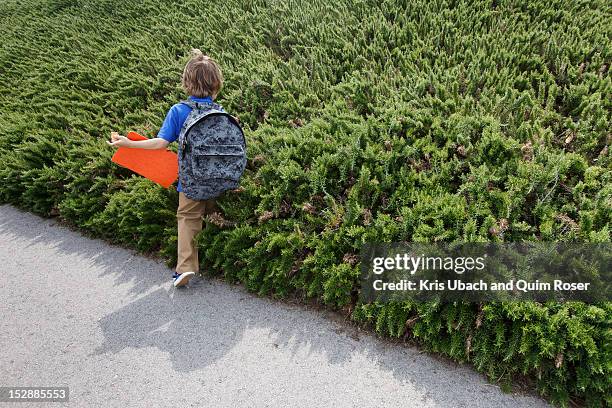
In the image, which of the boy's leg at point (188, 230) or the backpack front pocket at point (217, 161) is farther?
the boy's leg at point (188, 230)

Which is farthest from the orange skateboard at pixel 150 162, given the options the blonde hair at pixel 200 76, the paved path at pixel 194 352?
the paved path at pixel 194 352

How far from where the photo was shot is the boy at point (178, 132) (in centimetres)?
367

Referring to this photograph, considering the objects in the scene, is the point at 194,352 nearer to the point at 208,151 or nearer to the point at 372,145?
the point at 208,151

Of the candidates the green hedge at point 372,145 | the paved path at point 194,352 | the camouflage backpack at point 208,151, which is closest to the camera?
the paved path at point 194,352

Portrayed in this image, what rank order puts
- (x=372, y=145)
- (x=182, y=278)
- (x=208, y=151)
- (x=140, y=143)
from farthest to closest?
(x=372, y=145)
(x=182, y=278)
(x=140, y=143)
(x=208, y=151)

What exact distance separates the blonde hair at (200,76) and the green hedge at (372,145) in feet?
2.80

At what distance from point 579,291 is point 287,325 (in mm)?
2077

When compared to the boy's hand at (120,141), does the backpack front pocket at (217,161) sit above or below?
below

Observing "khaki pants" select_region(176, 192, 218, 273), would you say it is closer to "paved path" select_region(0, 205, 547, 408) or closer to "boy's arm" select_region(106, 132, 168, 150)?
"paved path" select_region(0, 205, 547, 408)

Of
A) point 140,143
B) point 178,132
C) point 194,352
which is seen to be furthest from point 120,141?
point 194,352

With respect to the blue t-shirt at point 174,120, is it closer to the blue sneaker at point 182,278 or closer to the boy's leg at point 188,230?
the boy's leg at point 188,230

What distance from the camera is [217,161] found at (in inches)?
146

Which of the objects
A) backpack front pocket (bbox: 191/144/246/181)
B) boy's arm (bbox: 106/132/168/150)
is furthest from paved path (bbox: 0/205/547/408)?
boy's arm (bbox: 106/132/168/150)

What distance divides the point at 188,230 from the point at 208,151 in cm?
79
